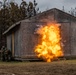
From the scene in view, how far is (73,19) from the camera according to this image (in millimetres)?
34781

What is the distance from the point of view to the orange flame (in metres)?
33.3

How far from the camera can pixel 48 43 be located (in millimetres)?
33531

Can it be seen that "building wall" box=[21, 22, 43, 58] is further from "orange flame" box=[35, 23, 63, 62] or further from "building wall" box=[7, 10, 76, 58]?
"orange flame" box=[35, 23, 63, 62]

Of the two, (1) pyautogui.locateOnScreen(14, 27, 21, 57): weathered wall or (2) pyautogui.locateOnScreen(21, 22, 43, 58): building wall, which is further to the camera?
(1) pyautogui.locateOnScreen(14, 27, 21, 57): weathered wall

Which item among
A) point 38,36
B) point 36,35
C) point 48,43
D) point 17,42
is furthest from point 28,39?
point 17,42

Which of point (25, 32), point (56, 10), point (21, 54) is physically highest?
point (56, 10)

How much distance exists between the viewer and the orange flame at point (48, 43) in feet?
109

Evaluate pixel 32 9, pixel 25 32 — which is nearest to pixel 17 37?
pixel 25 32

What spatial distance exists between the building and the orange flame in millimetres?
476

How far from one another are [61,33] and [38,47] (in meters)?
2.64

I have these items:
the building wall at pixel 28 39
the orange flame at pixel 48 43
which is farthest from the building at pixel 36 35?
the orange flame at pixel 48 43

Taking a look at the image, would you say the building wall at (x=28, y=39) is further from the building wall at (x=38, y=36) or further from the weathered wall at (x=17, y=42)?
the weathered wall at (x=17, y=42)

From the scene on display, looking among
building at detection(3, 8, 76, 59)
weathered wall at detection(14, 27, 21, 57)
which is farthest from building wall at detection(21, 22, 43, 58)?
weathered wall at detection(14, 27, 21, 57)

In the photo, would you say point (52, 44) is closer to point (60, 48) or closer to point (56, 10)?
point (60, 48)
